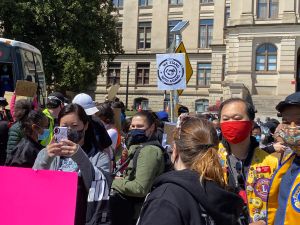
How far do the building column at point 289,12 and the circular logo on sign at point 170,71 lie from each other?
99.4 feet

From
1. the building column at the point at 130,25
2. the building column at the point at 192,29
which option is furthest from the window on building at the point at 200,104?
the building column at the point at 130,25

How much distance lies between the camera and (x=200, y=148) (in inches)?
88.0

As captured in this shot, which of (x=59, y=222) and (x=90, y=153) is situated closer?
(x=59, y=222)

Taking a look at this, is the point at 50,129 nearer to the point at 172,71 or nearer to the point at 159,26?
the point at 172,71

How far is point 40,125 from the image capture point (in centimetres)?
480

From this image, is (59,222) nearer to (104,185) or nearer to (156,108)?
(104,185)

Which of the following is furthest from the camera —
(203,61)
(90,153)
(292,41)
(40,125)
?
(203,61)

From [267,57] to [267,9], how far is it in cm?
401

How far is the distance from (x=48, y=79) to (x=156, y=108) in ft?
74.1

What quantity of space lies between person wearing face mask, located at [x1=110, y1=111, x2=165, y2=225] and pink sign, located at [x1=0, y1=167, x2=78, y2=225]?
3.45 feet

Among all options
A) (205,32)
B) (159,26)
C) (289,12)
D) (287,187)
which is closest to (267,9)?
(289,12)

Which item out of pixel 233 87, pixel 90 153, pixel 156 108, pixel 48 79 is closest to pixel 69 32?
pixel 48 79

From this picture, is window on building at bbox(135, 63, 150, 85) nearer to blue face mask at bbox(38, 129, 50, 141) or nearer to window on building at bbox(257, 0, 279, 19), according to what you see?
window on building at bbox(257, 0, 279, 19)

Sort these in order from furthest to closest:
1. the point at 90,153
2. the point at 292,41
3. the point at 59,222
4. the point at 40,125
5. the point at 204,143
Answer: the point at 292,41, the point at 40,125, the point at 90,153, the point at 59,222, the point at 204,143
